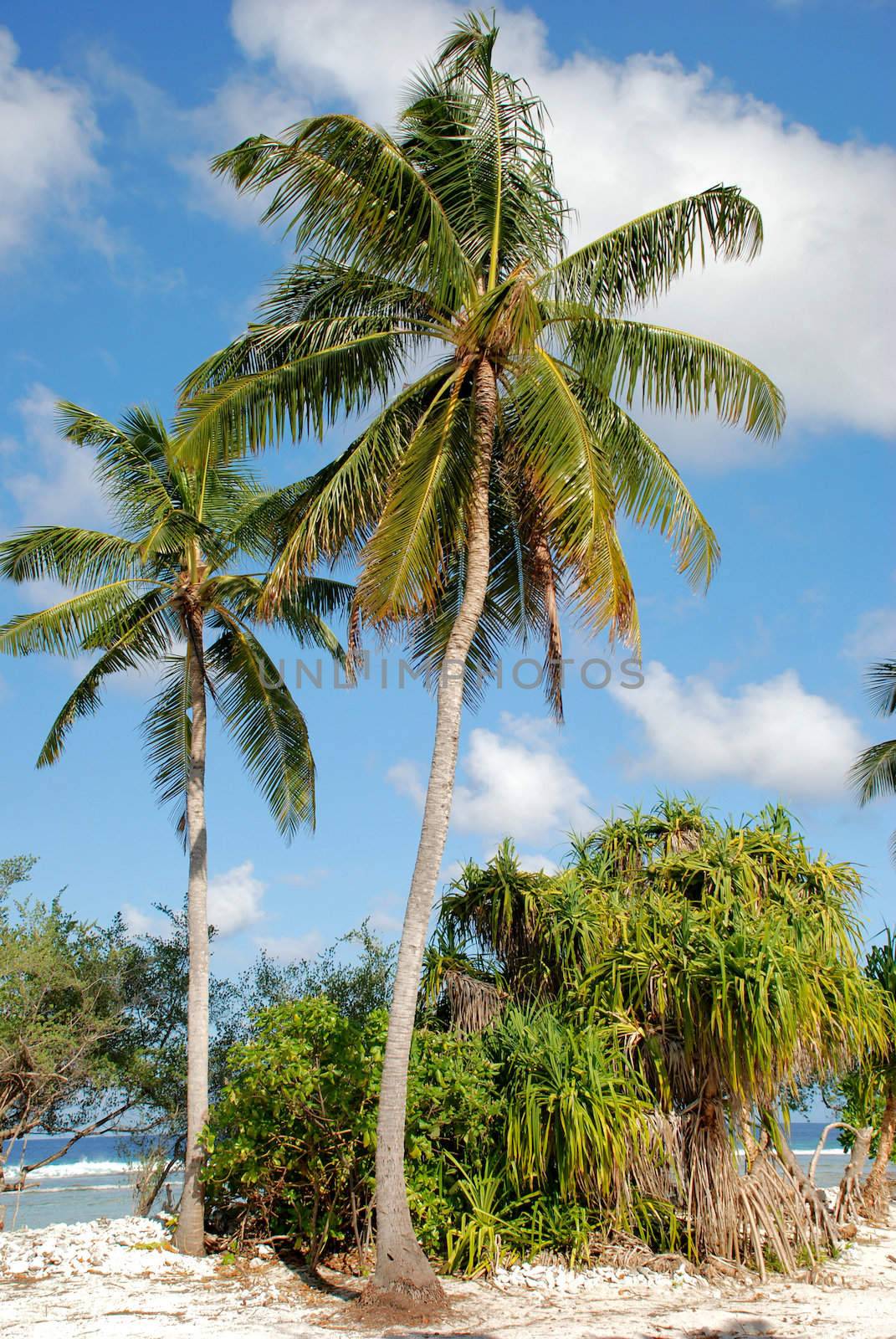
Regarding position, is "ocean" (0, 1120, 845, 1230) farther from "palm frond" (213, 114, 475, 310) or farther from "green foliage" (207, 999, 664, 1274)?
"palm frond" (213, 114, 475, 310)

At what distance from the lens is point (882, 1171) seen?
12.1 meters

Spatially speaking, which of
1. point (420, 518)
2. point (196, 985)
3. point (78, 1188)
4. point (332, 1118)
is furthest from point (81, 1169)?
point (420, 518)

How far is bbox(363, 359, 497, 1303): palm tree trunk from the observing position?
7797 mm

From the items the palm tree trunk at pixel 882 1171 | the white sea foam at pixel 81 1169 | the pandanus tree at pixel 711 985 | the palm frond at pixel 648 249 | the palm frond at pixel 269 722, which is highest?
the palm frond at pixel 648 249

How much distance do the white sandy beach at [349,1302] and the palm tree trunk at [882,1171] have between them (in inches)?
74.1

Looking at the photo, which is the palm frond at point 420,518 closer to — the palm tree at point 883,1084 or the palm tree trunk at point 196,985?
the palm tree trunk at point 196,985

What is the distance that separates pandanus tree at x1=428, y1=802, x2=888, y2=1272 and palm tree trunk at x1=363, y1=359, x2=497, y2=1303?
5.70 ft

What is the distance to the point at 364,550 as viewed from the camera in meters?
9.15

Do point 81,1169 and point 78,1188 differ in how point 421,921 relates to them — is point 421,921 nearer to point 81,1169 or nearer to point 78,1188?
point 78,1188

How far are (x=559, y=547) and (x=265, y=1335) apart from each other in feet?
21.1

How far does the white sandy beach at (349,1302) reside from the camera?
7312mm

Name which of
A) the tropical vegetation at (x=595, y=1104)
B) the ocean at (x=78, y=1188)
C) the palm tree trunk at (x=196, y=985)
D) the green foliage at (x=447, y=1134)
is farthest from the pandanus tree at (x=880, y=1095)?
the ocean at (x=78, y=1188)

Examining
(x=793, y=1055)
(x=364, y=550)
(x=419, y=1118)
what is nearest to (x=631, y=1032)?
(x=793, y=1055)

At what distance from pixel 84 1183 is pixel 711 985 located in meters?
39.3
